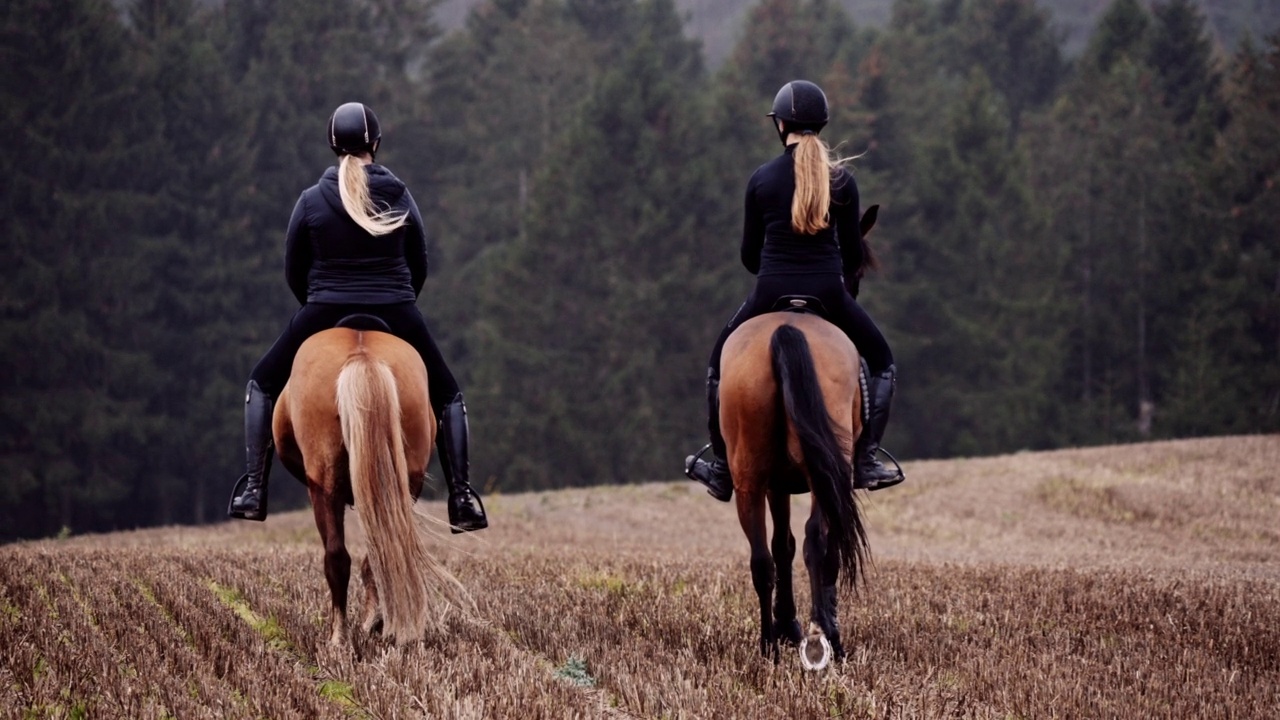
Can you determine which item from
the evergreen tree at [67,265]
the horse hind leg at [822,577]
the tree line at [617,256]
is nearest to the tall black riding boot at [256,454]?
the horse hind leg at [822,577]

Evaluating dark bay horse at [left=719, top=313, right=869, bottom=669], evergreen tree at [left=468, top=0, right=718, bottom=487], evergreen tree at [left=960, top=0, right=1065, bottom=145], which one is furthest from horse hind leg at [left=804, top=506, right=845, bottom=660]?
evergreen tree at [left=960, top=0, right=1065, bottom=145]

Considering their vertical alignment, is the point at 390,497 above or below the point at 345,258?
below

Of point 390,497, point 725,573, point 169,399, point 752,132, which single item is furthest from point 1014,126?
point 390,497

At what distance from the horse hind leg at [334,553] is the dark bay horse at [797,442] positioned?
6.78 ft

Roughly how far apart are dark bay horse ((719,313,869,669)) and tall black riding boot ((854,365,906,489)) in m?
0.08

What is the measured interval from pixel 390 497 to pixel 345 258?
58.9 inches

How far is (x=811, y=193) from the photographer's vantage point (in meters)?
7.44

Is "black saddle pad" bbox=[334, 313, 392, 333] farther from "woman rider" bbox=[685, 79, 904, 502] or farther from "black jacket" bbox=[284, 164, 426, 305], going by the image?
"woman rider" bbox=[685, 79, 904, 502]

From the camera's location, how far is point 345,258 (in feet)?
25.8

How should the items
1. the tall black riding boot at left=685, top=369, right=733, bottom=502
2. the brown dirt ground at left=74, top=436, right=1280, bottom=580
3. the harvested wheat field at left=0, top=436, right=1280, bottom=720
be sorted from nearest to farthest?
1. the harvested wheat field at left=0, top=436, right=1280, bottom=720
2. the tall black riding boot at left=685, top=369, right=733, bottom=502
3. the brown dirt ground at left=74, top=436, right=1280, bottom=580

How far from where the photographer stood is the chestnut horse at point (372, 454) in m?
7.12

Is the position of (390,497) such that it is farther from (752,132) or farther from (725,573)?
(752,132)

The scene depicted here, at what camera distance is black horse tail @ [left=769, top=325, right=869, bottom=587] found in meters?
6.92

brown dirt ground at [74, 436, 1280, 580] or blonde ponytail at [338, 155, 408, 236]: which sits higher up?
blonde ponytail at [338, 155, 408, 236]
